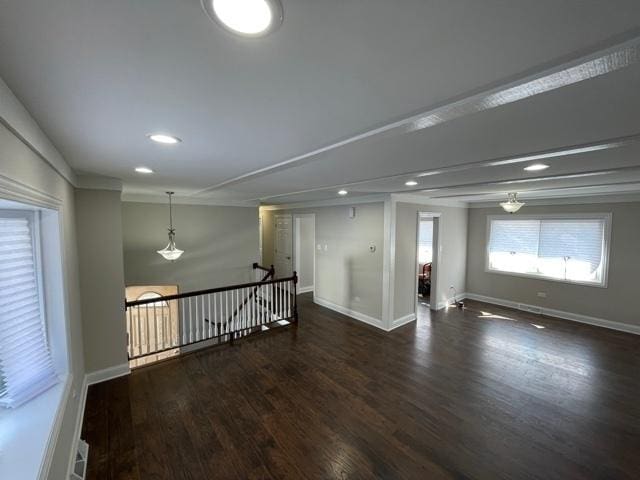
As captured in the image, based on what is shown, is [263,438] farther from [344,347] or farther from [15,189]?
[15,189]

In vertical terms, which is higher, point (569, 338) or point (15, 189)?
point (15, 189)

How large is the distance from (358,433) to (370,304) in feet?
8.83

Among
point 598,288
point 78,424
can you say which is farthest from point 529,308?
point 78,424

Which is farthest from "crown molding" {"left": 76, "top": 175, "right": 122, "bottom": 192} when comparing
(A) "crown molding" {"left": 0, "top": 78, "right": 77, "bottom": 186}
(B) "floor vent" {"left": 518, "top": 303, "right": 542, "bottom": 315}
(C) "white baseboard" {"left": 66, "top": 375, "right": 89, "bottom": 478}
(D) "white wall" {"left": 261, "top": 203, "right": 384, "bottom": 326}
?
(B) "floor vent" {"left": 518, "top": 303, "right": 542, "bottom": 315}

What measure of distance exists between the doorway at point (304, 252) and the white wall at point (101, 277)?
175 inches

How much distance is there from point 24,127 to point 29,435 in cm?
162

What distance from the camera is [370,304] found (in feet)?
16.2

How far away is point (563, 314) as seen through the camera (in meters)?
5.21

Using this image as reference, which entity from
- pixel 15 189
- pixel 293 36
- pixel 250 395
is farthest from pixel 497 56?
pixel 250 395

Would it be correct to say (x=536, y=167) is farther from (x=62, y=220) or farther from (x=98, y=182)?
(x=98, y=182)

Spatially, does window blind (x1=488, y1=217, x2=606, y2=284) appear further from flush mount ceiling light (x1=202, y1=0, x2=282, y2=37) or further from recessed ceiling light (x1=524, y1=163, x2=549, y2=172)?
flush mount ceiling light (x1=202, y1=0, x2=282, y2=37)

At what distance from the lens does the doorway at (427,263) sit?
17.8 ft

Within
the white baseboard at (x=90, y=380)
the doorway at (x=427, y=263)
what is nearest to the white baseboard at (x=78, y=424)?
the white baseboard at (x=90, y=380)

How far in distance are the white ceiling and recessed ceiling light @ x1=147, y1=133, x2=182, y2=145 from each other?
0.07 meters
